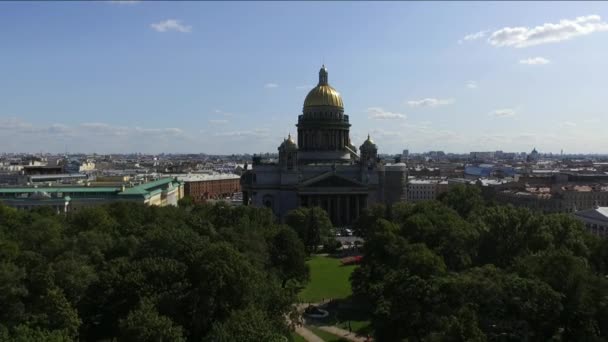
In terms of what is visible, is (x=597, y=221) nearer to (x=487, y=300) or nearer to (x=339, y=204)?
(x=339, y=204)

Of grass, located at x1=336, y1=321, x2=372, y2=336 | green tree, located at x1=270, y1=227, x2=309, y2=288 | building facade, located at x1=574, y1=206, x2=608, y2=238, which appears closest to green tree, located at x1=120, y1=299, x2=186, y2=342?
grass, located at x1=336, y1=321, x2=372, y2=336

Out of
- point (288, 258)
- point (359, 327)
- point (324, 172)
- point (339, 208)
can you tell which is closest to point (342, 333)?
point (359, 327)

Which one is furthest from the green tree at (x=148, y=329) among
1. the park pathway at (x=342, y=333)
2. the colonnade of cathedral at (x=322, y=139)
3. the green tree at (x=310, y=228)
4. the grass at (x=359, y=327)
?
the colonnade of cathedral at (x=322, y=139)

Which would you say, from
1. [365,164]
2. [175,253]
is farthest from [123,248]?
[365,164]

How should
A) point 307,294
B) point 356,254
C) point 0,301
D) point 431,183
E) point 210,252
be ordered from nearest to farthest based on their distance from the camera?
point 0,301, point 210,252, point 307,294, point 356,254, point 431,183

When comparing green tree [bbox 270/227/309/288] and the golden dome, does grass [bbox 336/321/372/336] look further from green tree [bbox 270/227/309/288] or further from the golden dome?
the golden dome

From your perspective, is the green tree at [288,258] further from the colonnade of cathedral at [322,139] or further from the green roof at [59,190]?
the colonnade of cathedral at [322,139]

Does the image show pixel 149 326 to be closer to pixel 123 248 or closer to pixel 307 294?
pixel 123 248
